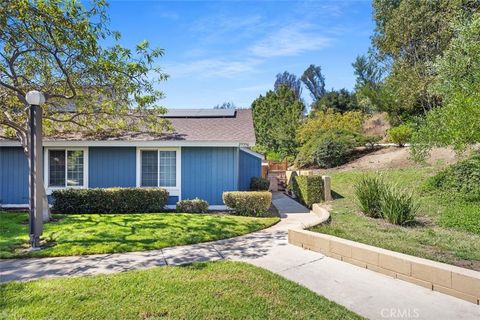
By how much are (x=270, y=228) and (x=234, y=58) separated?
9464 mm

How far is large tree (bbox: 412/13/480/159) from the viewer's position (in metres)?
7.33

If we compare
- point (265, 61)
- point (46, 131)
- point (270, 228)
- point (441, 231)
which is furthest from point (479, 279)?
point (265, 61)

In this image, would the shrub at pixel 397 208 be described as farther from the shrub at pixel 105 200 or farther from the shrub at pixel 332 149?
the shrub at pixel 332 149

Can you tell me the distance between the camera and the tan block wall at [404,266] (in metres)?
4.23

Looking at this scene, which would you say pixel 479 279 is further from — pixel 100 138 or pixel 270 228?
pixel 100 138

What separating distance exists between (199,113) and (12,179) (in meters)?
8.15

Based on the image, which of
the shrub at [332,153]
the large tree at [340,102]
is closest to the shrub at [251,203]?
the shrub at [332,153]

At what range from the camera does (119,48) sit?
379 inches

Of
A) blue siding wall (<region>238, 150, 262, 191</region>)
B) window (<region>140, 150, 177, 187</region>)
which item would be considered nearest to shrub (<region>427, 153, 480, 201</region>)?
blue siding wall (<region>238, 150, 262, 191</region>)

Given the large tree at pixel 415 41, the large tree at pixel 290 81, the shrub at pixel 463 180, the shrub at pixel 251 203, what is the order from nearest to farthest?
the shrub at pixel 463 180, the shrub at pixel 251 203, the large tree at pixel 415 41, the large tree at pixel 290 81

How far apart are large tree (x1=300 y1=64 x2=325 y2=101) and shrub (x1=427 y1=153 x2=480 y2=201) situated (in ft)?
188

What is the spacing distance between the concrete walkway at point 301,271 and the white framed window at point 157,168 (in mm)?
5347

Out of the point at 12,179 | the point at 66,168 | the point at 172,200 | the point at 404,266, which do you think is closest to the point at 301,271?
the point at 404,266

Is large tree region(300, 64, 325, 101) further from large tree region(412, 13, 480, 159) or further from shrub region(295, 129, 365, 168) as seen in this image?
large tree region(412, 13, 480, 159)
